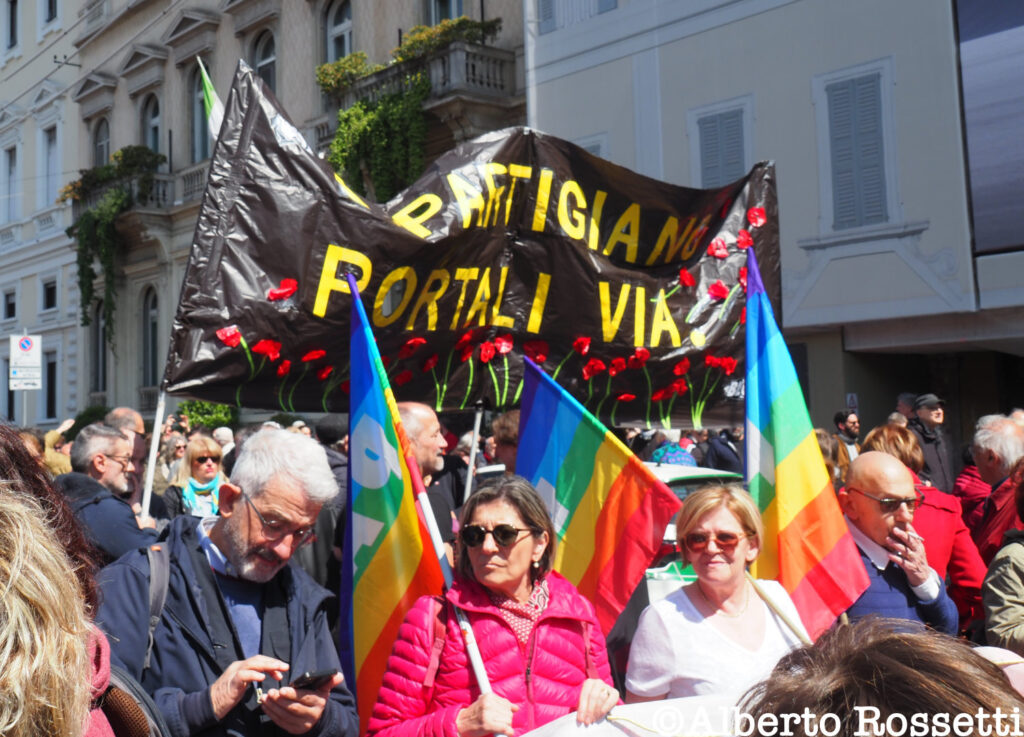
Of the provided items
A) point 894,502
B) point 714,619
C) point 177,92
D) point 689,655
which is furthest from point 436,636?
→ point 177,92

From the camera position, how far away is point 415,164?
650 inches

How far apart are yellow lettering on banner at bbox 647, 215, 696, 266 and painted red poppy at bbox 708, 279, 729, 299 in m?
0.27

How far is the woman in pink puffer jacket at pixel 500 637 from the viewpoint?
284 centimetres

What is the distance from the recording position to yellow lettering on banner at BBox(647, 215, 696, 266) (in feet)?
19.0

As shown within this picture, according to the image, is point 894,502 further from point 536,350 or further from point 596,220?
point 596,220

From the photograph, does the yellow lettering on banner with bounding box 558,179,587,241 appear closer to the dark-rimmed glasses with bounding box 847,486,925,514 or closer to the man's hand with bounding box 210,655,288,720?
the dark-rimmed glasses with bounding box 847,486,925,514

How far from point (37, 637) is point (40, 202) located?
29.4m

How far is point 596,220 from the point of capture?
5586mm

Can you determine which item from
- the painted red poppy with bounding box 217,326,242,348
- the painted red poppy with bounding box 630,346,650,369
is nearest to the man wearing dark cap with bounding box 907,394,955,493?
the painted red poppy with bounding box 630,346,650,369

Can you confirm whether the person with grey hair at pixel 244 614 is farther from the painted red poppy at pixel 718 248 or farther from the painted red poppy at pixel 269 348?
the painted red poppy at pixel 718 248

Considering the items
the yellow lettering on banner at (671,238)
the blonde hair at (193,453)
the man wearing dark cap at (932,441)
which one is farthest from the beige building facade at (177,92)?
the yellow lettering on banner at (671,238)

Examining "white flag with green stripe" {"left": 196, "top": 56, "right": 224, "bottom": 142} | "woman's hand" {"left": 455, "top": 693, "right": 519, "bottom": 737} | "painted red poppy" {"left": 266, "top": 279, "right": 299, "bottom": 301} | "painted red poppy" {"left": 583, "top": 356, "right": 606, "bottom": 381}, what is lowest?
"woman's hand" {"left": 455, "top": 693, "right": 519, "bottom": 737}

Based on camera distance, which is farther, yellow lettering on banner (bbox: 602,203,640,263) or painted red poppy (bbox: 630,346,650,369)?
yellow lettering on banner (bbox: 602,203,640,263)

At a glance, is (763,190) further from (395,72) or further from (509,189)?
(395,72)
